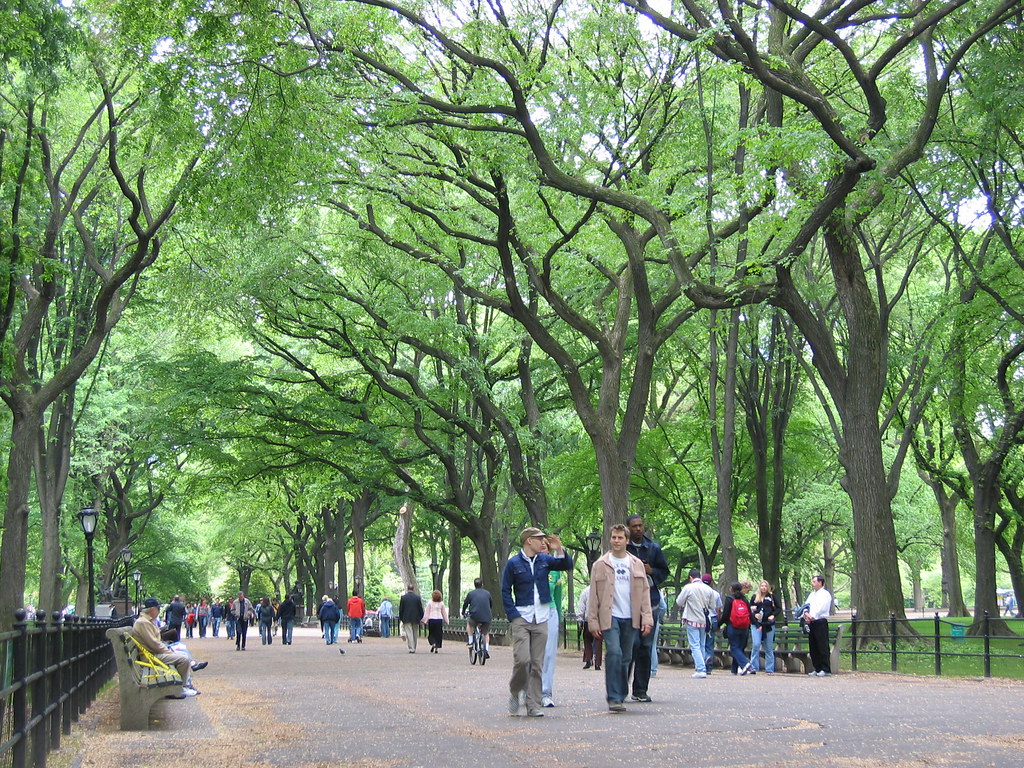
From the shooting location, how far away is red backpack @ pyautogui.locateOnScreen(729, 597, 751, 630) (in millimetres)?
18172

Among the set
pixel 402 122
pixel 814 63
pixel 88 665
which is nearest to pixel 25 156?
pixel 402 122

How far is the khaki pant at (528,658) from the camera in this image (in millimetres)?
10250

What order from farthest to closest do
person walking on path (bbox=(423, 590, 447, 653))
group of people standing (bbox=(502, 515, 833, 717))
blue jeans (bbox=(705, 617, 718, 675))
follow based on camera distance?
person walking on path (bbox=(423, 590, 447, 653)) < blue jeans (bbox=(705, 617, 718, 675)) < group of people standing (bbox=(502, 515, 833, 717))

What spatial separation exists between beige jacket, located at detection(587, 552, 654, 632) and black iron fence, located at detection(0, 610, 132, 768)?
4.63 m

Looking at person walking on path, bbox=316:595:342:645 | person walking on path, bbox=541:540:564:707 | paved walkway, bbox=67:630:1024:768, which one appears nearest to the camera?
paved walkway, bbox=67:630:1024:768

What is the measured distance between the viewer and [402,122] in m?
17.3

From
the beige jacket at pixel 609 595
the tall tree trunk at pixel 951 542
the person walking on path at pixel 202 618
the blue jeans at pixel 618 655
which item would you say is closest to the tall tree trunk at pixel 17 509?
the beige jacket at pixel 609 595

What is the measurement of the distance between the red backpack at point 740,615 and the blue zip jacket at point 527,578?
838cm

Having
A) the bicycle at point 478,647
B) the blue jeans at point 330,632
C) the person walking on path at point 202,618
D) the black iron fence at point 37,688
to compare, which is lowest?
the person walking on path at point 202,618

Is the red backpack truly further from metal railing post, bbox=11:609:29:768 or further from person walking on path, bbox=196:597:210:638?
person walking on path, bbox=196:597:210:638

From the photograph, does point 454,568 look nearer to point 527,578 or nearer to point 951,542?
point 951,542

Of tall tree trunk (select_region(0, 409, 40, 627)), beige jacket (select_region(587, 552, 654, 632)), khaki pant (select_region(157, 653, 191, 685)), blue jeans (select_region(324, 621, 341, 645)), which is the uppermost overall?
tall tree trunk (select_region(0, 409, 40, 627))

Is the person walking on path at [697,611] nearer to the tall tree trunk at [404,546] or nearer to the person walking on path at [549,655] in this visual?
the person walking on path at [549,655]

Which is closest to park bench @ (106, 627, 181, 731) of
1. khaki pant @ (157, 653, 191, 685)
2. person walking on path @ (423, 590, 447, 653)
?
khaki pant @ (157, 653, 191, 685)
